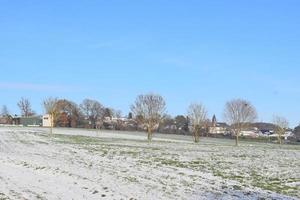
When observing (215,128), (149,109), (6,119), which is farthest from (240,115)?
(6,119)

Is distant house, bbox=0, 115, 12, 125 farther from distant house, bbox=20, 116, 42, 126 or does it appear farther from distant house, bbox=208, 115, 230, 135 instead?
distant house, bbox=208, 115, 230, 135

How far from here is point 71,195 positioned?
49.7ft

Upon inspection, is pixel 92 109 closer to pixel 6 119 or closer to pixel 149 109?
pixel 6 119

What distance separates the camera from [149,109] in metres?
→ 82.7

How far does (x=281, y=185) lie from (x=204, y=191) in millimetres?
4190

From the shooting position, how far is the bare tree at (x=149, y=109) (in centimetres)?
8064

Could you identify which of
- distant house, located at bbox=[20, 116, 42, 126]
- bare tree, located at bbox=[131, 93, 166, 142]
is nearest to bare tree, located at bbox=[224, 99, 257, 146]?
bare tree, located at bbox=[131, 93, 166, 142]

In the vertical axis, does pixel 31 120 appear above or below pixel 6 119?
below

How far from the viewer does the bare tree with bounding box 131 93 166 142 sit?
80.6 m

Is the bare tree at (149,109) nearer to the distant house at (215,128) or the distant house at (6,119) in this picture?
the distant house at (215,128)

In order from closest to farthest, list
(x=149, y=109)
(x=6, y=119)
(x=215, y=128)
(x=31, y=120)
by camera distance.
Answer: (x=149, y=109) → (x=31, y=120) → (x=215, y=128) → (x=6, y=119)

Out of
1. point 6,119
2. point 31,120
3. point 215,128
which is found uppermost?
point 6,119

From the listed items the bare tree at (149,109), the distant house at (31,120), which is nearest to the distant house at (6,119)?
the distant house at (31,120)

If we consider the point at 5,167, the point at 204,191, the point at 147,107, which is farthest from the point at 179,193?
the point at 147,107
